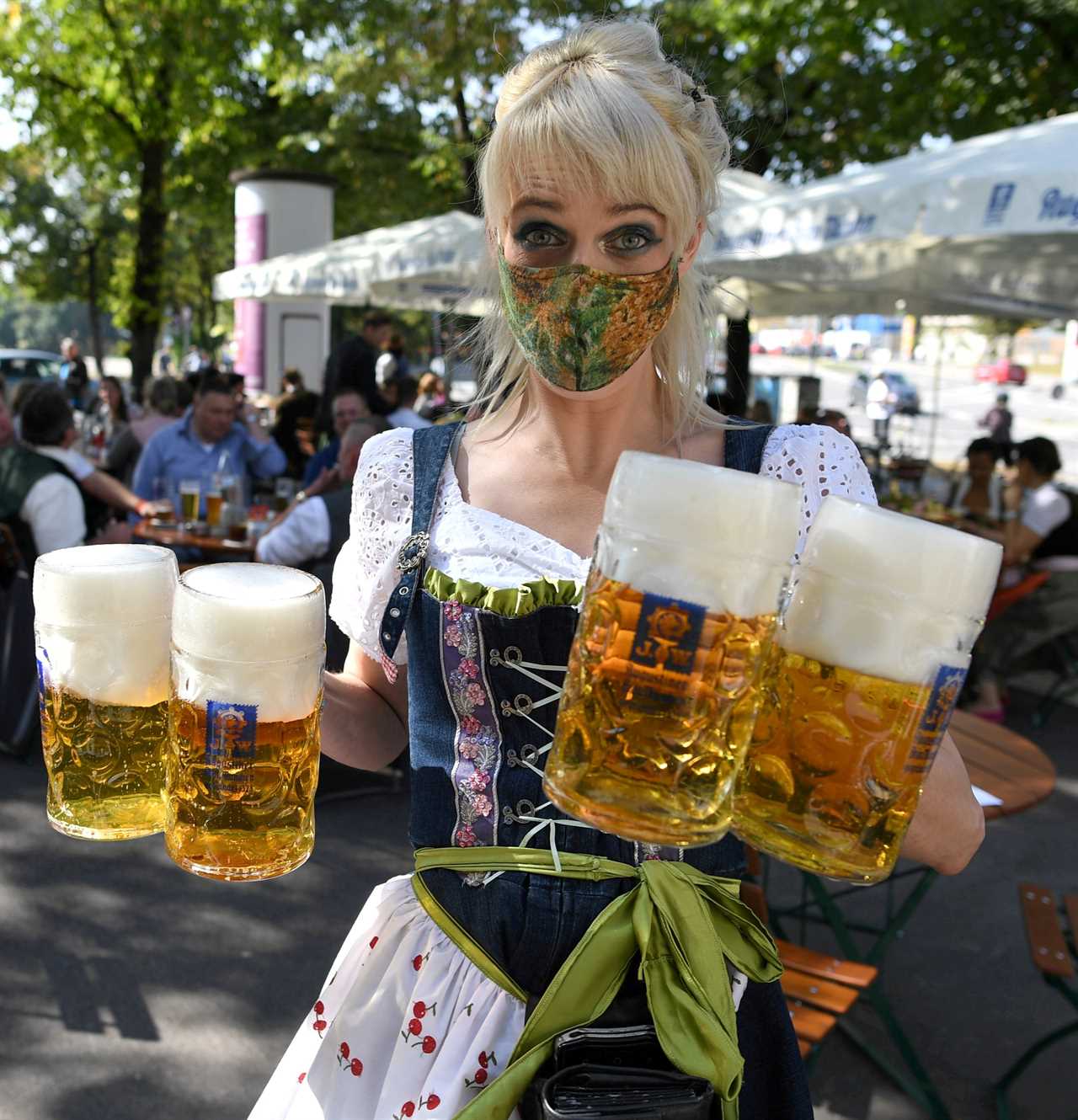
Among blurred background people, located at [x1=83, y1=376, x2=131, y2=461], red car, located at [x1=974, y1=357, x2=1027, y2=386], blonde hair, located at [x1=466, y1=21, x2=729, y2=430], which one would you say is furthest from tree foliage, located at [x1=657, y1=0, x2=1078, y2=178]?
red car, located at [x1=974, y1=357, x2=1027, y2=386]

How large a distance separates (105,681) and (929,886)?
227cm

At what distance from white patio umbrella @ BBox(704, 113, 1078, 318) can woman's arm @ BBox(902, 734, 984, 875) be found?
142 cm

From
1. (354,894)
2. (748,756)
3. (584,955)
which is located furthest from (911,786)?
(354,894)

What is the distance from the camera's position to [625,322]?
1.12 m

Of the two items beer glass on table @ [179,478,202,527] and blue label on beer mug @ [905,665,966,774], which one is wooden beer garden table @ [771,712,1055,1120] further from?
beer glass on table @ [179,478,202,527]

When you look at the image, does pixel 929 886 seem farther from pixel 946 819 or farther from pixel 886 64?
pixel 886 64

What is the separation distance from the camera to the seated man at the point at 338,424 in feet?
20.2

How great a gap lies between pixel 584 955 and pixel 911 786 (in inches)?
17.1

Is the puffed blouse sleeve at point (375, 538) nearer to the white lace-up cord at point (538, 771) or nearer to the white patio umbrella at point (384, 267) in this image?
the white lace-up cord at point (538, 771)

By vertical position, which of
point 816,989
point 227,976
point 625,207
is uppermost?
point 625,207

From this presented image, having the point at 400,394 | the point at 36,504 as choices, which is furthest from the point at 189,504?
the point at 400,394

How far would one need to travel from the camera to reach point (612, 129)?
1.03 metres

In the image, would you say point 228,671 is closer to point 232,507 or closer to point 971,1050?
point 971,1050

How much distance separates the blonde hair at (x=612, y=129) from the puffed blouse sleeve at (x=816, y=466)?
146 millimetres
